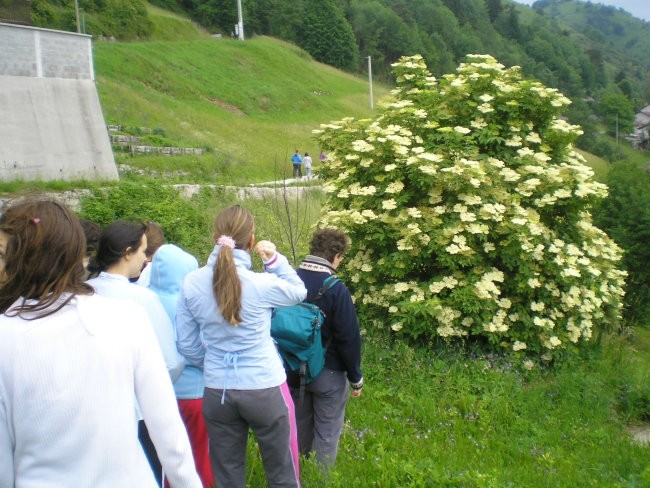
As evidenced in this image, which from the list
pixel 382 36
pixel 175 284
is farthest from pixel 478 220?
pixel 382 36

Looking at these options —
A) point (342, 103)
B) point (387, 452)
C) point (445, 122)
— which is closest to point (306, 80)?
point (342, 103)

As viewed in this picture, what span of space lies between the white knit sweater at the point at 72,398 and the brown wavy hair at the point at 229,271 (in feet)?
3.84

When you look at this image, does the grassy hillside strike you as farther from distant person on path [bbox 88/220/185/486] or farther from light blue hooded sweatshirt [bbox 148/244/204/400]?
distant person on path [bbox 88/220/185/486]

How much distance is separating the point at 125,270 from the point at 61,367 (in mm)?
1174

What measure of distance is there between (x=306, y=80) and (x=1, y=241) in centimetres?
5261

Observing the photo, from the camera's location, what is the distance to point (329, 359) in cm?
403

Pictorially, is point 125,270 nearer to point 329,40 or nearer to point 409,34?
point 329,40

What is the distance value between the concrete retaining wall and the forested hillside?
87.4 ft

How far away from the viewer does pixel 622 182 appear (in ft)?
40.4

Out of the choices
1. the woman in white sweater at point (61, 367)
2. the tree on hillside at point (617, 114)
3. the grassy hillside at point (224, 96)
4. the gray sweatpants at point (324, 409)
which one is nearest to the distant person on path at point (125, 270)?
the woman in white sweater at point (61, 367)

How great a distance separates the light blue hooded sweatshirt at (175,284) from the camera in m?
3.47

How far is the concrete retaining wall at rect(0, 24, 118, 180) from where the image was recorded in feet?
45.7

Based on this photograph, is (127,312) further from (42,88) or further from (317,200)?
(42,88)

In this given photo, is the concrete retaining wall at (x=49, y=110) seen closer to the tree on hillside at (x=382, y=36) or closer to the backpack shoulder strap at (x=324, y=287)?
the backpack shoulder strap at (x=324, y=287)
